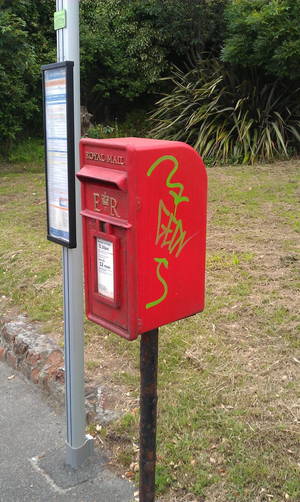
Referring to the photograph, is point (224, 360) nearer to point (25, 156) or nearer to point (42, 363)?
point (42, 363)

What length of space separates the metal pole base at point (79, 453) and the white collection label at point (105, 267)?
119 centimetres

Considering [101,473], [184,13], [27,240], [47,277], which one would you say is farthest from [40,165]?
[101,473]

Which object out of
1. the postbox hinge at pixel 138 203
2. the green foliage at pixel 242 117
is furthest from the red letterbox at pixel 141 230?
the green foliage at pixel 242 117

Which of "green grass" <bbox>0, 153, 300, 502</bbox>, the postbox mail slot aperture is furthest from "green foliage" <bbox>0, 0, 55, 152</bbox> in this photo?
the postbox mail slot aperture

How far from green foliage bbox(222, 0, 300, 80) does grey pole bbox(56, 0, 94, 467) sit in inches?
265

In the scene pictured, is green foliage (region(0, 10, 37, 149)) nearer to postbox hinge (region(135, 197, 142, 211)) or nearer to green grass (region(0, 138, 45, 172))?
green grass (region(0, 138, 45, 172))

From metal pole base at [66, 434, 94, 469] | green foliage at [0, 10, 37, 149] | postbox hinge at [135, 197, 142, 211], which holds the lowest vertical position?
metal pole base at [66, 434, 94, 469]

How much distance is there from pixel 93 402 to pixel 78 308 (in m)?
0.86

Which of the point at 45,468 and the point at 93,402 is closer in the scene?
the point at 45,468

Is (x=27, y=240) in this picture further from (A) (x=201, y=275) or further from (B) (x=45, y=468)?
(A) (x=201, y=275)

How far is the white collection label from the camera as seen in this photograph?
191cm

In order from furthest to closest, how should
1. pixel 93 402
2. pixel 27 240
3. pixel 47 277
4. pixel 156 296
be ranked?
pixel 27 240, pixel 47 277, pixel 93 402, pixel 156 296

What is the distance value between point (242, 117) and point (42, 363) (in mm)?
7362

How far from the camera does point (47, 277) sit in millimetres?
4926
